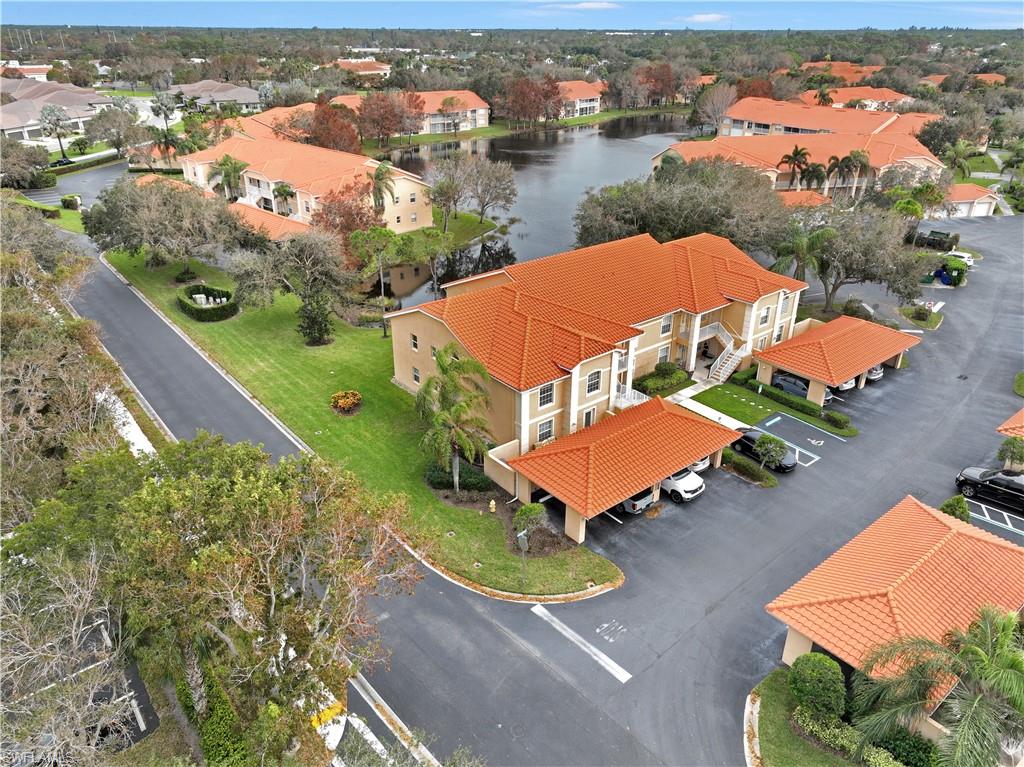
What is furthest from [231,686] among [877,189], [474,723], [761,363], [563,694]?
[877,189]

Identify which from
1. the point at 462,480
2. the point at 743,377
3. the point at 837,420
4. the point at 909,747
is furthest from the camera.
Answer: the point at 743,377

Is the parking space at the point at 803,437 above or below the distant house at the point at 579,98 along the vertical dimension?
below

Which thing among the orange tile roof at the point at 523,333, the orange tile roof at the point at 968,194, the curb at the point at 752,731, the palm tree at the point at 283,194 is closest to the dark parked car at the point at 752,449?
the orange tile roof at the point at 523,333

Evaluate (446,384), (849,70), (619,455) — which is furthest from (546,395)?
(849,70)

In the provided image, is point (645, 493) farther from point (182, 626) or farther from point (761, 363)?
point (182, 626)

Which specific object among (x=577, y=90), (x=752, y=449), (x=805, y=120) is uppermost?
(x=577, y=90)

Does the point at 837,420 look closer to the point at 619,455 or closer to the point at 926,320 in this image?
the point at 619,455

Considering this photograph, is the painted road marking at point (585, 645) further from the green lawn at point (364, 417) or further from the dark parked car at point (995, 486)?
the dark parked car at point (995, 486)
